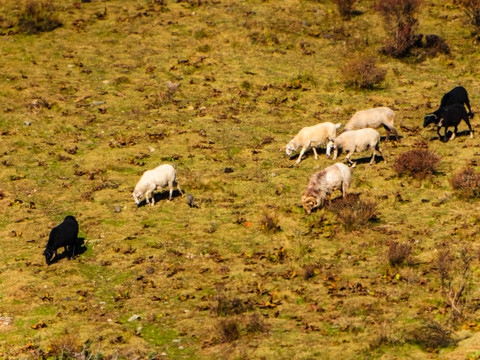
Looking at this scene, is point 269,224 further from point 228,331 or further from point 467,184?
point 467,184

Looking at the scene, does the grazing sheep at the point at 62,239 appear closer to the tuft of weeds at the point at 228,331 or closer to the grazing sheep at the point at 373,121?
the tuft of weeds at the point at 228,331

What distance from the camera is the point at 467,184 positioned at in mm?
15211

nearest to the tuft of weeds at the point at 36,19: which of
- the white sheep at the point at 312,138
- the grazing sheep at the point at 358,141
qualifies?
the white sheep at the point at 312,138

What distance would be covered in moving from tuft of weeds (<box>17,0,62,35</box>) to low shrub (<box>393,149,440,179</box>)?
21.3 meters

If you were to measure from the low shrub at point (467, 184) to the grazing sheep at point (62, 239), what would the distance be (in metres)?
11.0

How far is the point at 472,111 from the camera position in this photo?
21969 mm

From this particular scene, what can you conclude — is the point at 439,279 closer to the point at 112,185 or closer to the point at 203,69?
the point at 112,185

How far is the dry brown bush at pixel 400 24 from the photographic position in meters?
27.1

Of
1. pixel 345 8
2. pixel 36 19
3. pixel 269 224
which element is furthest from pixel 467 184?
pixel 36 19

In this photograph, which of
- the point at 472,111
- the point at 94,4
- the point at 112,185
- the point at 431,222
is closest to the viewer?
the point at 431,222

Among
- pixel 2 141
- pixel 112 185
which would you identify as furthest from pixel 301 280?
pixel 2 141

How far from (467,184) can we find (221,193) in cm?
751

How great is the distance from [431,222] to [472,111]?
10.0m

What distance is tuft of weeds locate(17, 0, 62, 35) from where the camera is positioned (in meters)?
28.4
